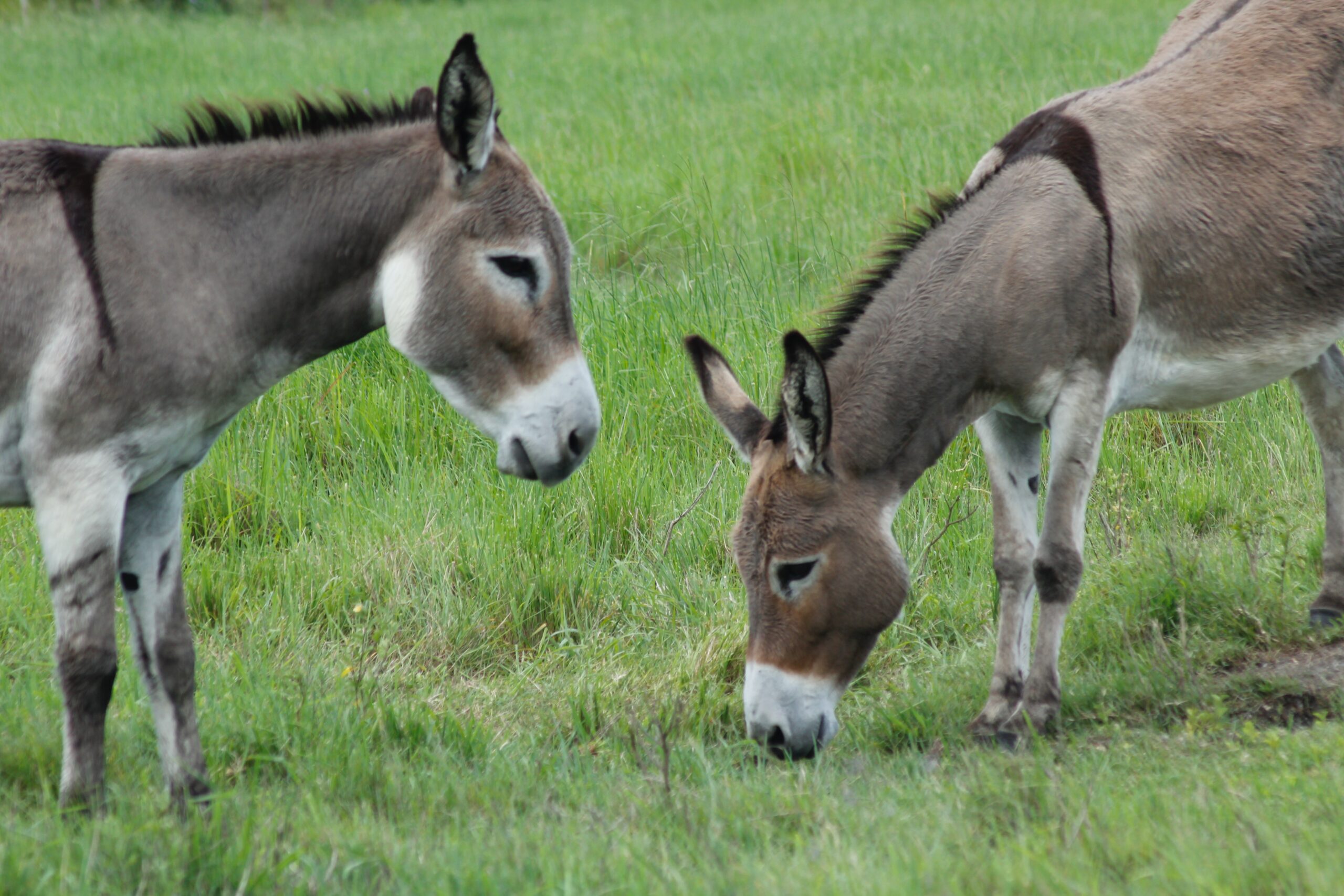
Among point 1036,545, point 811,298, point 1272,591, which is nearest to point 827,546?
Result: point 1036,545

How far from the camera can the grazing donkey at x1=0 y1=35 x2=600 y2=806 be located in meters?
2.83

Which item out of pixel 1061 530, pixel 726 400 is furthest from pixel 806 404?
pixel 1061 530

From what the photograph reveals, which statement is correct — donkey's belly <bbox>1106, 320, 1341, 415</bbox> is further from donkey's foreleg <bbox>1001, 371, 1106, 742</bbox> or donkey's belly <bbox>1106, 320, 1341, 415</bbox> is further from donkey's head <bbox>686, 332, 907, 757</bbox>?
donkey's head <bbox>686, 332, 907, 757</bbox>

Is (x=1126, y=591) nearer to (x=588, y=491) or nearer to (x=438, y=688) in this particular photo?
(x=588, y=491)

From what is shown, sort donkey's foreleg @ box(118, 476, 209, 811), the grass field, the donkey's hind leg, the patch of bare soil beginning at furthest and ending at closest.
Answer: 1. the donkey's hind leg
2. the patch of bare soil
3. donkey's foreleg @ box(118, 476, 209, 811)
4. the grass field

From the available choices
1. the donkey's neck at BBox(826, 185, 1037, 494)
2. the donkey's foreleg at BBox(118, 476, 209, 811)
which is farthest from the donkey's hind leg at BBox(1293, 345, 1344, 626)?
the donkey's foreleg at BBox(118, 476, 209, 811)

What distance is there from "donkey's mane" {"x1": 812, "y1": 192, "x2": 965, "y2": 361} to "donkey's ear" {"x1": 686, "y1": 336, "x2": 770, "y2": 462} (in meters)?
0.28

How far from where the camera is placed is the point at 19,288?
285 cm

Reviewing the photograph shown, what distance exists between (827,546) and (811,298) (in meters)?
3.24

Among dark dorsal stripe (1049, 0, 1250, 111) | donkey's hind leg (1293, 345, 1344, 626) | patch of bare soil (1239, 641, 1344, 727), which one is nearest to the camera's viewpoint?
patch of bare soil (1239, 641, 1344, 727)

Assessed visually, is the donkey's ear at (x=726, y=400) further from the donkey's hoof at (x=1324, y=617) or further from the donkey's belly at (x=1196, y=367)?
the donkey's hoof at (x=1324, y=617)

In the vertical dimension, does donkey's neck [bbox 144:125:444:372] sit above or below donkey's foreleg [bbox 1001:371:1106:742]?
above

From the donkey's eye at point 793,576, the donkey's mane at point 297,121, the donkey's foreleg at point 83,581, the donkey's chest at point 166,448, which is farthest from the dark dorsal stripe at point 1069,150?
the donkey's foreleg at point 83,581

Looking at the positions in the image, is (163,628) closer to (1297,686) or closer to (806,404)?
(806,404)
